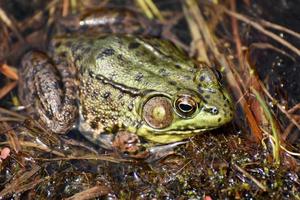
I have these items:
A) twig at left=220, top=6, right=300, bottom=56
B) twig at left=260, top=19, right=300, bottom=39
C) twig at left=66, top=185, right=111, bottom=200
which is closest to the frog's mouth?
twig at left=66, top=185, right=111, bottom=200

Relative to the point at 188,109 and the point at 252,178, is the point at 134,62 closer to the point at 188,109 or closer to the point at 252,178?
the point at 188,109

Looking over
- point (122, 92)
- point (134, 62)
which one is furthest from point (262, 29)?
point (122, 92)

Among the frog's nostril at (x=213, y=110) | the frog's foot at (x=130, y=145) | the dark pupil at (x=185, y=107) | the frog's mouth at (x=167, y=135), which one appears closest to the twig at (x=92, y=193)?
the frog's foot at (x=130, y=145)

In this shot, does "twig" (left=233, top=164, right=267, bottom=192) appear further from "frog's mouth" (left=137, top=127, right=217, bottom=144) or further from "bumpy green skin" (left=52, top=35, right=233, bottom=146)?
"frog's mouth" (left=137, top=127, right=217, bottom=144)

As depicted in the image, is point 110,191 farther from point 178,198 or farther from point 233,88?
point 233,88

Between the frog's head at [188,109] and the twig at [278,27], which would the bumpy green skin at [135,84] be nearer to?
the frog's head at [188,109]

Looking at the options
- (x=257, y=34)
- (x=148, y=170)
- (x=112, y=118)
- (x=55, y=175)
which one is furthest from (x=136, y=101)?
(x=257, y=34)
